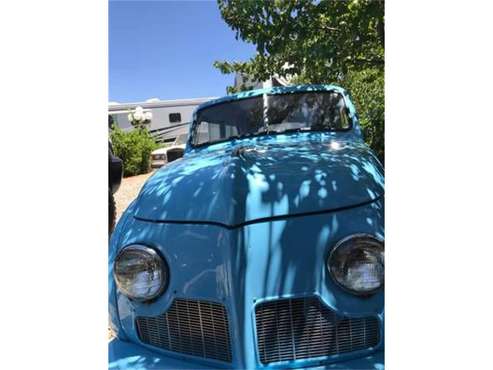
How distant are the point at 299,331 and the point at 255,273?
1.00 feet

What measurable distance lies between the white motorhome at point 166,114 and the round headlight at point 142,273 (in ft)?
58.4

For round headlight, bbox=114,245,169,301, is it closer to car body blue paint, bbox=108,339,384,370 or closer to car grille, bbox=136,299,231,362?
car grille, bbox=136,299,231,362

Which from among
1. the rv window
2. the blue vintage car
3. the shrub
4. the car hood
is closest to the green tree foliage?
the car hood

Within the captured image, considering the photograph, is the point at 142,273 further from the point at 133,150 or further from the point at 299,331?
the point at 133,150

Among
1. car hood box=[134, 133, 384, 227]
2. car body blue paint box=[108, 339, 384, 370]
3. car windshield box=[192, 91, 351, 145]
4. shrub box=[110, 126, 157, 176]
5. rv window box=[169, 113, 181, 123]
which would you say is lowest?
car body blue paint box=[108, 339, 384, 370]

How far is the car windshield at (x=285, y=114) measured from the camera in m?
3.00

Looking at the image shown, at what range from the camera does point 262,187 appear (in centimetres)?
167

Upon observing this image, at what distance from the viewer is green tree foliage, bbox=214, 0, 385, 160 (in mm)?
2891

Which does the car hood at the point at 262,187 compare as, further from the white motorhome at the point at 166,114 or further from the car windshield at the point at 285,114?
the white motorhome at the point at 166,114

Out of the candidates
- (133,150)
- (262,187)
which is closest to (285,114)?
(262,187)

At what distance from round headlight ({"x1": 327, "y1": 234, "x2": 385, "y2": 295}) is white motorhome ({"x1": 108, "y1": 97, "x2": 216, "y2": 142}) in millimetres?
18113

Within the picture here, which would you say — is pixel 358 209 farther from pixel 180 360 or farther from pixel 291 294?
pixel 180 360

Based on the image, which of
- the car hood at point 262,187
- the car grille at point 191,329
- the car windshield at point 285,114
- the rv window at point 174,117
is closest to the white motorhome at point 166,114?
the rv window at point 174,117

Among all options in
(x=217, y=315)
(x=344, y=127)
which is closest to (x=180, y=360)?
(x=217, y=315)
